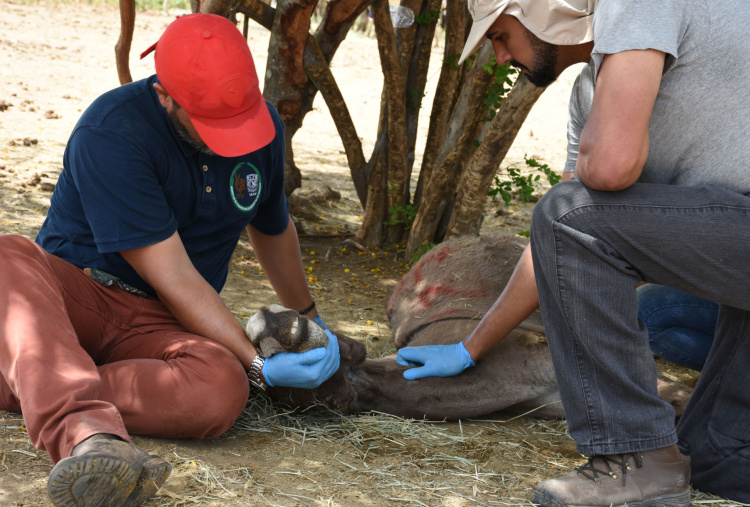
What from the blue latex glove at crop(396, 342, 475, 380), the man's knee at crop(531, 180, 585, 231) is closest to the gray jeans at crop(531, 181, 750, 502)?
the man's knee at crop(531, 180, 585, 231)

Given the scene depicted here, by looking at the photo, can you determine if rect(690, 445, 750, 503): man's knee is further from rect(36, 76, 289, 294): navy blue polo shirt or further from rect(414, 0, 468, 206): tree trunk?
rect(414, 0, 468, 206): tree trunk

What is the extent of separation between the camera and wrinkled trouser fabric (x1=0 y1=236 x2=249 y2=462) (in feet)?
6.49

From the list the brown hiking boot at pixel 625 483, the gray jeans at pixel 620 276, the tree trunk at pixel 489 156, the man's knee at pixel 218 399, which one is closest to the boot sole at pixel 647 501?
the brown hiking boot at pixel 625 483

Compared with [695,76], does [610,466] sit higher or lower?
lower

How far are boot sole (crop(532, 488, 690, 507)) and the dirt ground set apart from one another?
66mm

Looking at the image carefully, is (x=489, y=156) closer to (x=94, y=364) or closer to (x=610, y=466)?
(x=610, y=466)

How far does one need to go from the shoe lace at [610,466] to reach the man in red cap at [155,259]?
91 cm

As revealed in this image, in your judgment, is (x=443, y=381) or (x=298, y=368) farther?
(x=443, y=381)

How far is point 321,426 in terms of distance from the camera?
2.71 metres

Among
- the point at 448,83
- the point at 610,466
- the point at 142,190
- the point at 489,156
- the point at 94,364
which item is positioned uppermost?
the point at 448,83

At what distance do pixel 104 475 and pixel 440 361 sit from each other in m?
1.34

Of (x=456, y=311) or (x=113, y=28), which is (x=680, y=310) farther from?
(x=113, y=28)

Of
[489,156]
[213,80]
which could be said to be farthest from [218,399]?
[489,156]

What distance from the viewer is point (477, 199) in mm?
4352
